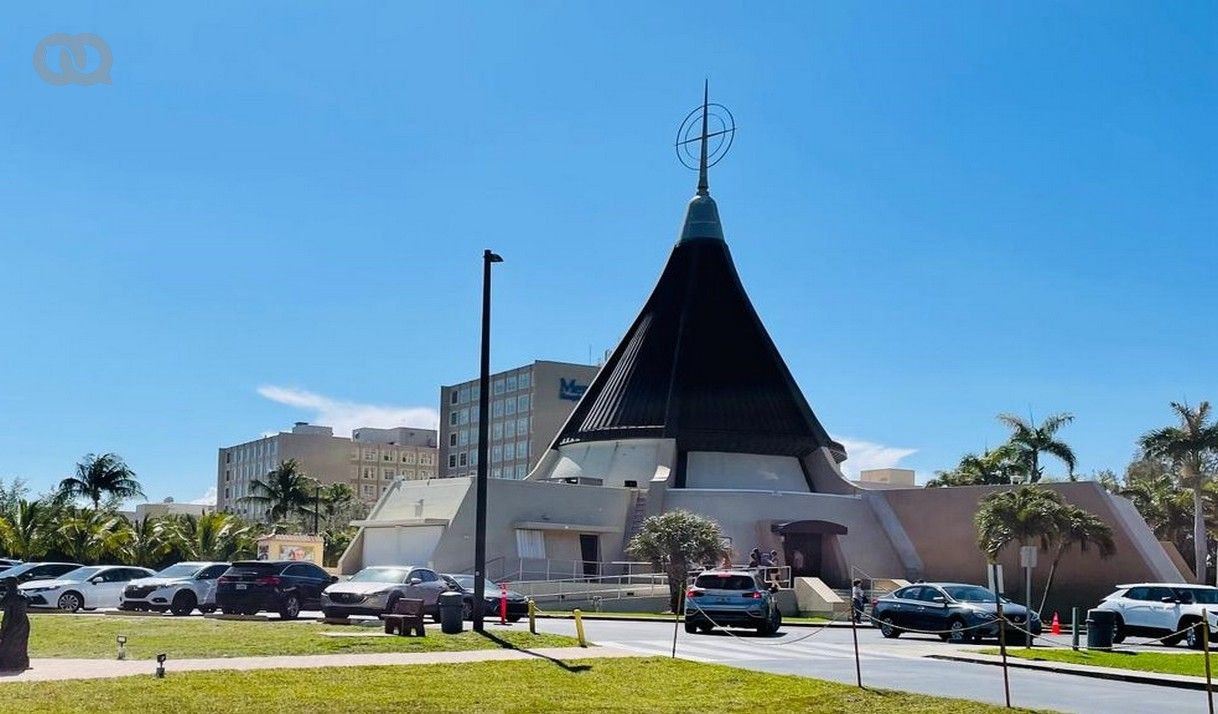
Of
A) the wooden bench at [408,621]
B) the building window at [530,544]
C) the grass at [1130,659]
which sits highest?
the building window at [530,544]

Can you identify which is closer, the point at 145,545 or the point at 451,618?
the point at 451,618

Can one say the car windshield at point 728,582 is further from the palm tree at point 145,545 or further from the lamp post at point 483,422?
the palm tree at point 145,545

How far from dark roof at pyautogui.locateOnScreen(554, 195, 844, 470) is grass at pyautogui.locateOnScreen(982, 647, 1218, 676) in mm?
35978

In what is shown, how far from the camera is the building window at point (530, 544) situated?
47.6m

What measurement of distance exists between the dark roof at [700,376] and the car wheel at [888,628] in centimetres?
2955

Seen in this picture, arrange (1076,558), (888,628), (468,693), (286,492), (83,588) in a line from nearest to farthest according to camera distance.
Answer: (468,693) < (888,628) < (83,588) < (1076,558) < (286,492)

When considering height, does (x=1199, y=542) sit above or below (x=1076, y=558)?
above

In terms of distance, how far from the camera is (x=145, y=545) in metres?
51.8

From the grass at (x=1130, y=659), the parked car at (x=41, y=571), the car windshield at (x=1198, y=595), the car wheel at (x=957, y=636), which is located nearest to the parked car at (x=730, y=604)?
the car wheel at (x=957, y=636)

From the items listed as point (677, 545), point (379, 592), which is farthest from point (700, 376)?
point (379, 592)

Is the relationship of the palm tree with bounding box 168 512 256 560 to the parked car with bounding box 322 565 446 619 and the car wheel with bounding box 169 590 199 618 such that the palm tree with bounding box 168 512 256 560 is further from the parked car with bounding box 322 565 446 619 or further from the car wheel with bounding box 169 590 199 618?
the parked car with bounding box 322 565 446 619

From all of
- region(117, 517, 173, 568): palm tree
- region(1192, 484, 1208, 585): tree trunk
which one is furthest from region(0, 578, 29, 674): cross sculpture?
region(1192, 484, 1208, 585): tree trunk

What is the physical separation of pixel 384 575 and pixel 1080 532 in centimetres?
2671

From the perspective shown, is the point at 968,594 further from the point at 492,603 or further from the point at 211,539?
the point at 211,539
